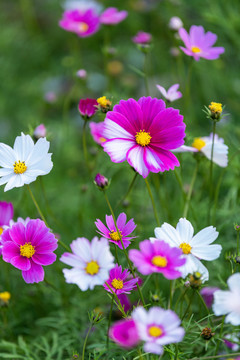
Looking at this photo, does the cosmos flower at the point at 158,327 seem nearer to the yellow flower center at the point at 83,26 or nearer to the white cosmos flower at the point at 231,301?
the white cosmos flower at the point at 231,301

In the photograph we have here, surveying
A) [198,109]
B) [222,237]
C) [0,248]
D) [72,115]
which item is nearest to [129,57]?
[72,115]

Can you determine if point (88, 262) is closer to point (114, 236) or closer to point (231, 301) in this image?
point (114, 236)

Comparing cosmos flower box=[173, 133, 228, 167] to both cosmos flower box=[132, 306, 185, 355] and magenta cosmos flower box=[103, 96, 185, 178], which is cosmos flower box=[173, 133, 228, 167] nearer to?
magenta cosmos flower box=[103, 96, 185, 178]

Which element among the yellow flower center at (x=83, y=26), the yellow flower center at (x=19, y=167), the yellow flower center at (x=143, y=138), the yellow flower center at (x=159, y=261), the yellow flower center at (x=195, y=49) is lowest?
the yellow flower center at (x=159, y=261)

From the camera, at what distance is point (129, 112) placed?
79cm

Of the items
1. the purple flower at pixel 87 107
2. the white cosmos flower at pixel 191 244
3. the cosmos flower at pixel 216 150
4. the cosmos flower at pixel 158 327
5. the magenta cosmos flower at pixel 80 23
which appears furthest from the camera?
the magenta cosmos flower at pixel 80 23

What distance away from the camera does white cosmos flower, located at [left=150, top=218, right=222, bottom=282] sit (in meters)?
0.71

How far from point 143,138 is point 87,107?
0.17m

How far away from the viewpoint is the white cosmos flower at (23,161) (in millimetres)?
773

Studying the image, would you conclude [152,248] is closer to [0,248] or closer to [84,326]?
[0,248]

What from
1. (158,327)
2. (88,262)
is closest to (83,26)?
(88,262)

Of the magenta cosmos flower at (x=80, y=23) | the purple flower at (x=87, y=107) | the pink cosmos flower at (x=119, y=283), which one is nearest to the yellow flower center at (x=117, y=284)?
the pink cosmos flower at (x=119, y=283)

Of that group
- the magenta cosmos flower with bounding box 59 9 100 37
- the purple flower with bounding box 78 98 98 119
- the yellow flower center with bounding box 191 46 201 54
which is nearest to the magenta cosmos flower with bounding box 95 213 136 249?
the purple flower with bounding box 78 98 98 119

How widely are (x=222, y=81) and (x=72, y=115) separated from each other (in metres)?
0.85
